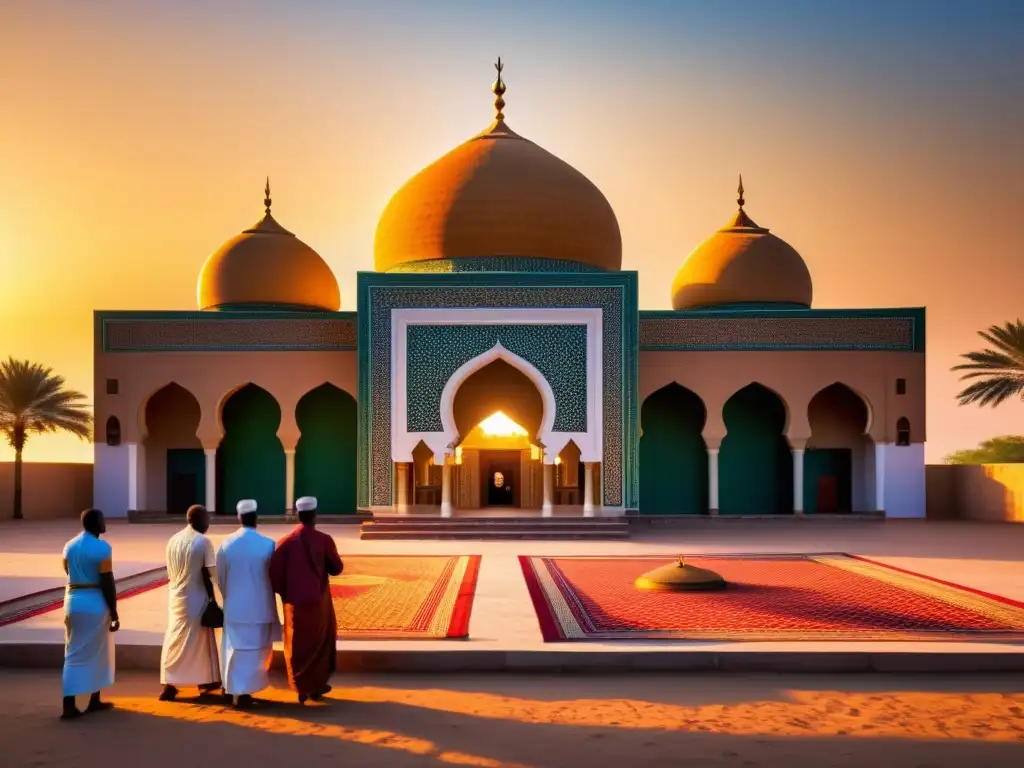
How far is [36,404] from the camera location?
17.8 m

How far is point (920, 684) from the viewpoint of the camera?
199 inches

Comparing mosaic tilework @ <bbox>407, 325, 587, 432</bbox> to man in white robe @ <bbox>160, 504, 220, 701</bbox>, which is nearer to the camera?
man in white robe @ <bbox>160, 504, 220, 701</bbox>

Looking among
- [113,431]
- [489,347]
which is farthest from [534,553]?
[113,431]

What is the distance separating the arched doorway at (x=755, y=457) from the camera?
643 inches

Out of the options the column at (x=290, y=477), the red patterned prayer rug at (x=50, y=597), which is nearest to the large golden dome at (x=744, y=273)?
the column at (x=290, y=477)

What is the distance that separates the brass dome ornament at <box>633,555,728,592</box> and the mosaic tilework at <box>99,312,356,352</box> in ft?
28.3

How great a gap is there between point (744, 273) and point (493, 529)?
7.24 meters

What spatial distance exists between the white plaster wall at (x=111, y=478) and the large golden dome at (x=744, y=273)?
9494 mm

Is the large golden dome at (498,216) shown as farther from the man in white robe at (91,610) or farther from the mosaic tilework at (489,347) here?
the man in white robe at (91,610)

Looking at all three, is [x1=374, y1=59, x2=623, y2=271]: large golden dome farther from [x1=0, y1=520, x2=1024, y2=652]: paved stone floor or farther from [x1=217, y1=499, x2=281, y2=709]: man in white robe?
[x1=217, y1=499, x2=281, y2=709]: man in white robe

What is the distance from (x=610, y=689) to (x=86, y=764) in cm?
229

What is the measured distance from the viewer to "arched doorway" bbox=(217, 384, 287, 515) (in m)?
16.2

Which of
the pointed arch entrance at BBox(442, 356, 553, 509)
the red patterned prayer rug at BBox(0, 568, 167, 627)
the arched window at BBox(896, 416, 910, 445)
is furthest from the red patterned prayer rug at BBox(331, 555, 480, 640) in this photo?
the arched window at BBox(896, 416, 910, 445)

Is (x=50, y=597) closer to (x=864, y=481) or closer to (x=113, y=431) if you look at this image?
(x=113, y=431)
